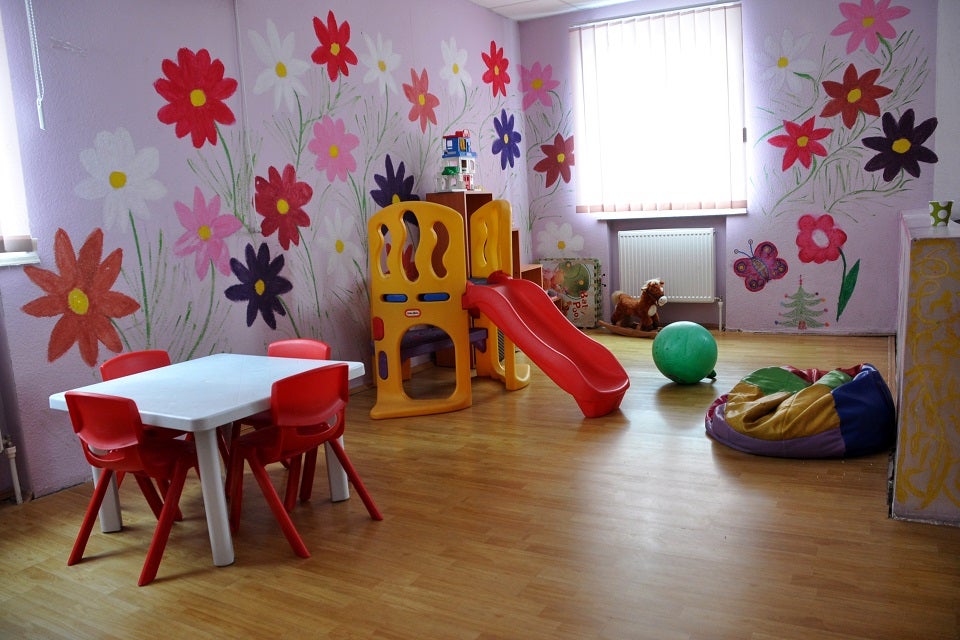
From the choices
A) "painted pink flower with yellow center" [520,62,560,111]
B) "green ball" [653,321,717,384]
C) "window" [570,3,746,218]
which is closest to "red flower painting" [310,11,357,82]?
"painted pink flower with yellow center" [520,62,560,111]

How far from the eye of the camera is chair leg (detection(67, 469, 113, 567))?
2609 millimetres

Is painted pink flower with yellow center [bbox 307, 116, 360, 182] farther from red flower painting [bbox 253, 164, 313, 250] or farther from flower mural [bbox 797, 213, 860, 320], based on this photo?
flower mural [bbox 797, 213, 860, 320]

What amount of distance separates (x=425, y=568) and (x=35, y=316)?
2.01 meters

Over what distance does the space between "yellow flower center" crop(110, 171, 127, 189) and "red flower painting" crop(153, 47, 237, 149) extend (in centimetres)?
36

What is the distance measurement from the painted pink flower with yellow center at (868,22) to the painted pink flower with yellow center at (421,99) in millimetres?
3012

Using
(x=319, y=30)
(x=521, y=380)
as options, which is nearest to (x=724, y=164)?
(x=521, y=380)

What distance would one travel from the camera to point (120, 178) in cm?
350

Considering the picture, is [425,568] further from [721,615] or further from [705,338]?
[705,338]

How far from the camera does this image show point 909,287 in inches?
101

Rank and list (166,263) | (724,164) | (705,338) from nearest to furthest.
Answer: (166,263)
(705,338)
(724,164)

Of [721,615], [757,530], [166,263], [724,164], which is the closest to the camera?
[721,615]

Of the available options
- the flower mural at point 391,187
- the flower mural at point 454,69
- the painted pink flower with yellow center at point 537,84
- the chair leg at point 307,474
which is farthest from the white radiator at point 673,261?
the chair leg at point 307,474

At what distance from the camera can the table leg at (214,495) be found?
7.95 ft

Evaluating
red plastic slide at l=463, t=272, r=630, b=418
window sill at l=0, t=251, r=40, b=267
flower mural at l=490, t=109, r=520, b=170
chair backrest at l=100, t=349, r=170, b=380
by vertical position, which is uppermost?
flower mural at l=490, t=109, r=520, b=170
